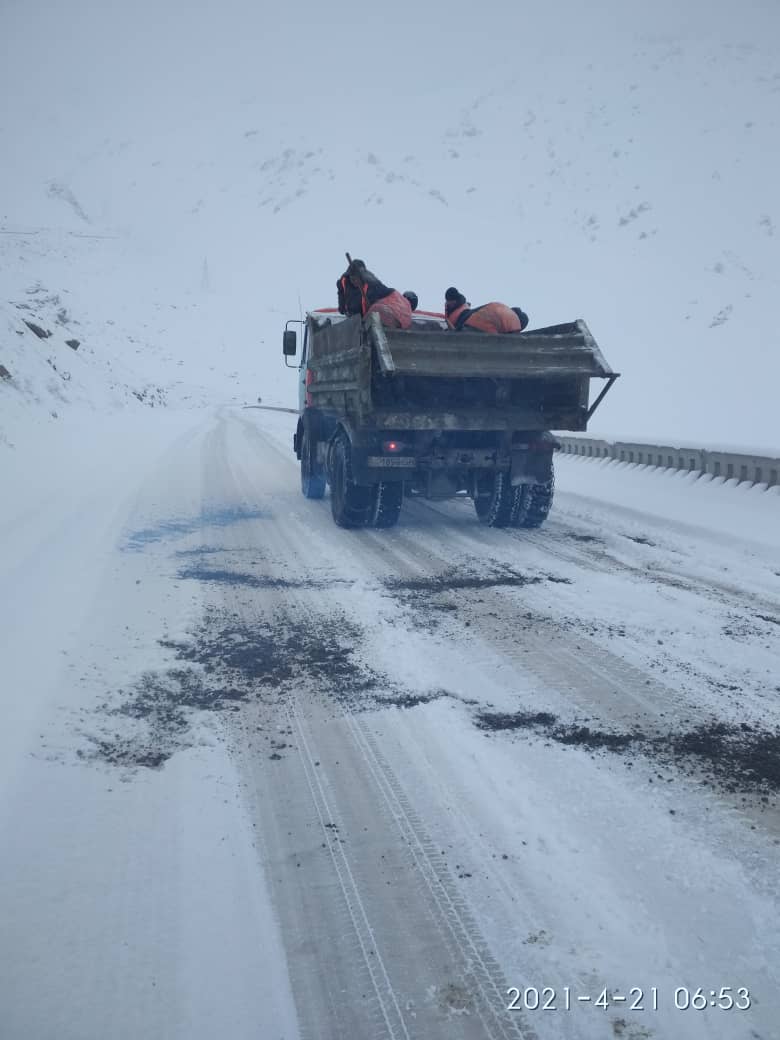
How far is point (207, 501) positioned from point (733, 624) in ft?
21.1

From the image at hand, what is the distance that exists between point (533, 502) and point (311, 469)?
3.26m

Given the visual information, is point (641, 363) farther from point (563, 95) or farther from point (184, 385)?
point (563, 95)

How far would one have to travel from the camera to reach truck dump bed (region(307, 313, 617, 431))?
21.3 ft

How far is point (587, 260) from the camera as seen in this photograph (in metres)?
50.7

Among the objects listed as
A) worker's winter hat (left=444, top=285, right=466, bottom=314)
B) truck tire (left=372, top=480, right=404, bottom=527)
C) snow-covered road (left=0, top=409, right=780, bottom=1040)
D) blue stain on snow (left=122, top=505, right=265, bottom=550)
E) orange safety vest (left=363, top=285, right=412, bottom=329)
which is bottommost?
snow-covered road (left=0, top=409, right=780, bottom=1040)

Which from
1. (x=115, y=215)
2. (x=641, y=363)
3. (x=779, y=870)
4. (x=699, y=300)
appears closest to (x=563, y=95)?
(x=699, y=300)

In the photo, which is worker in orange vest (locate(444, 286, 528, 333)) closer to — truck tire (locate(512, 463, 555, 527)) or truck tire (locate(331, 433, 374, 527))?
truck tire (locate(512, 463, 555, 527))

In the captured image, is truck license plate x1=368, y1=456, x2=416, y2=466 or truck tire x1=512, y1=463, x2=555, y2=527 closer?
truck license plate x1=368, y1=456, x2=416, y2=466

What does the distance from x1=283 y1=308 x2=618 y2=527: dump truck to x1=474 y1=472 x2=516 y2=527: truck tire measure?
0.01m

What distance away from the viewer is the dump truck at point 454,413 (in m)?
6.61

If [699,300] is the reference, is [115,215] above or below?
above

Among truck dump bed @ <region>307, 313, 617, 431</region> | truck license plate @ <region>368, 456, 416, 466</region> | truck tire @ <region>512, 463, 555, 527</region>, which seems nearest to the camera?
truck dump bed @ <region>307, 313, 617, 431</region>

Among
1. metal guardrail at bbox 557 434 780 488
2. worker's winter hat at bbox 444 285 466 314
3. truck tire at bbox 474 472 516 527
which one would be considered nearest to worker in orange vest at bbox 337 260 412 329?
worker's winter hat at bbox 444 285 466 314

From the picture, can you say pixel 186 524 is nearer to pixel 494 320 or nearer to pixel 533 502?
pixel 533 502
